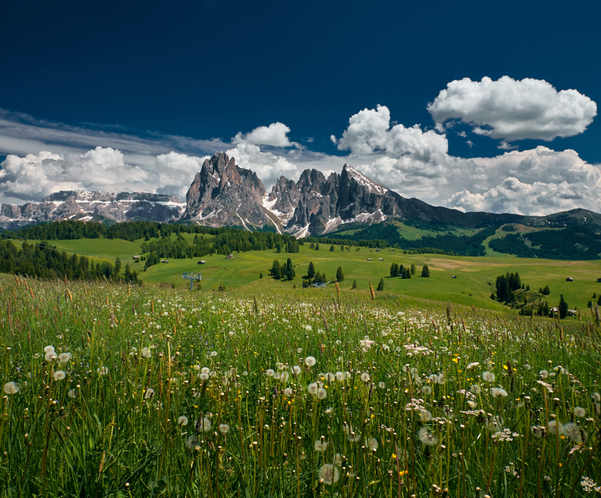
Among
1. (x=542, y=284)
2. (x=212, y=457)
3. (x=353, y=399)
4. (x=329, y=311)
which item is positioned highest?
(x=212, y=457)

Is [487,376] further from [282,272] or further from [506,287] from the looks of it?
[506,287]

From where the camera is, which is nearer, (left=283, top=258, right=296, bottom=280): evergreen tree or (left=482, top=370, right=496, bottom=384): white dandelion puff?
(left=482, top=370, right=496, bottom=384): white dandelion puff

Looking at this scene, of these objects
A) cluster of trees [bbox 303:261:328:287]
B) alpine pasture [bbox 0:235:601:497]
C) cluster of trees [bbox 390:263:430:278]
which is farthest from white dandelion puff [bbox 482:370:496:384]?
cluster of trees [bbox 390:263:430:278]

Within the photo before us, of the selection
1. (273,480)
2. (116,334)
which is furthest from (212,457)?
(116,334)

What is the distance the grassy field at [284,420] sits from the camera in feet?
8.05

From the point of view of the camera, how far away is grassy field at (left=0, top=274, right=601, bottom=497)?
2.45 metres

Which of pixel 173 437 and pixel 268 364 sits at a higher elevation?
pixel 173 437

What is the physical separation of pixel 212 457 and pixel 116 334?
17.9 feet

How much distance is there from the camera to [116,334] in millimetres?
7055

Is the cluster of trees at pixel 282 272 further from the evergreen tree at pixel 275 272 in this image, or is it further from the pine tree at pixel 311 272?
the pine tree at pixel 311 272

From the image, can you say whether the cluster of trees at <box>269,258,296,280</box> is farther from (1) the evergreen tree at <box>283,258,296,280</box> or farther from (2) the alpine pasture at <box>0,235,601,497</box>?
(2) the alpine pasture at <box>0,235,601,497</box>

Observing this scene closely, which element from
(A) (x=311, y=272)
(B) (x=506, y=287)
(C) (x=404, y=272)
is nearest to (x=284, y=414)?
(A) (x=311, y=272)

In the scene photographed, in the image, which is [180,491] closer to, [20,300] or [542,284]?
[20,300]

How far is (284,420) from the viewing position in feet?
12.4
